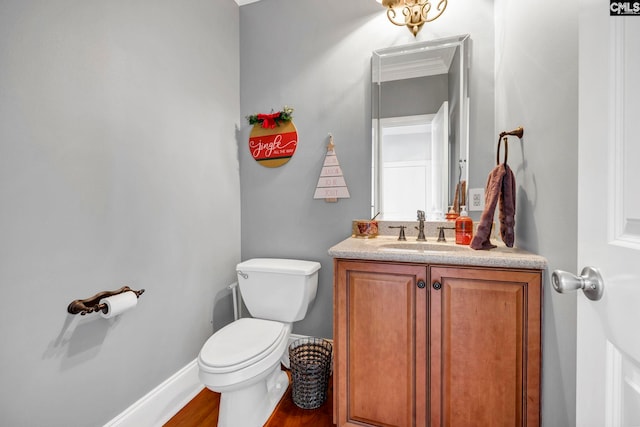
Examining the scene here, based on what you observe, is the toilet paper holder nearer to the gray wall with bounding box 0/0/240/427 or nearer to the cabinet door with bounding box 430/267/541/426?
the gray wall with bounding box 0/0/240/427

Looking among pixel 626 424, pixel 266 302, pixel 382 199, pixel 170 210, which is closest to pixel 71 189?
pixel 170 210

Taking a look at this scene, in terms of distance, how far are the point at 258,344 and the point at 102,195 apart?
97 centimetres

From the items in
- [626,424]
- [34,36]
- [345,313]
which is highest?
[34,36]

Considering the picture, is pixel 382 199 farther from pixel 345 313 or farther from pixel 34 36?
pixel 34 36

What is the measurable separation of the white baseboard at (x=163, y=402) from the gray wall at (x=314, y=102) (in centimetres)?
72

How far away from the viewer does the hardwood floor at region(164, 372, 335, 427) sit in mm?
1389

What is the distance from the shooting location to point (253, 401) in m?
1.35

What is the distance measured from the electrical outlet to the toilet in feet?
3.26

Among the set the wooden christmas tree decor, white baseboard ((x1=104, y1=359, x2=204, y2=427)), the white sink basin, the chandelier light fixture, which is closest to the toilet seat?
white baseboard ((x1=104, y1=359, x2=204, y2=427))

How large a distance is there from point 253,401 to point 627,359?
1.42 metres

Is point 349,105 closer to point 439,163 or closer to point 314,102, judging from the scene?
point 314,102

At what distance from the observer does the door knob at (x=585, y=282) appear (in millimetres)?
476

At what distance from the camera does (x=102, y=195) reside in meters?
1.16

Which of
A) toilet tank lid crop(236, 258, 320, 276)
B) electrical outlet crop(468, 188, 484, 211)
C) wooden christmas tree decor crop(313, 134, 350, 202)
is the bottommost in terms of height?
toilet tank lid crop(236, 258, 320, 276)
